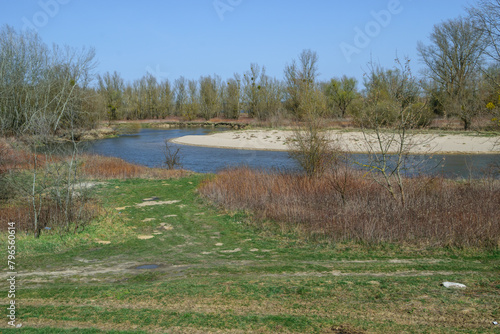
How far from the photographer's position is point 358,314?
5605mm

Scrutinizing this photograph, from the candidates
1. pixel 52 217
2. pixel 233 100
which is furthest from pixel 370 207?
pixel 233 100

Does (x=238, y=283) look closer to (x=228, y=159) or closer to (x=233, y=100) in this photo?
(x=228, y=159)

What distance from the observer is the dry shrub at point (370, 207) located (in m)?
9.52

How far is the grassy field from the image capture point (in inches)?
212

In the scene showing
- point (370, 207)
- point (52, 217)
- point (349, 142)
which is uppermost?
point (349, 142)

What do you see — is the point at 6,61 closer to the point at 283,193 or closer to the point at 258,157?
the point at 258,157

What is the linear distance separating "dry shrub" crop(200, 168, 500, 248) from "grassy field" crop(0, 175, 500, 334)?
1.36 ft

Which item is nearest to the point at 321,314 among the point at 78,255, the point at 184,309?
the point at 184,309

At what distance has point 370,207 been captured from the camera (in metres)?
11.4

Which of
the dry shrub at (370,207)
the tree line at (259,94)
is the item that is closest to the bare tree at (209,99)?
the tree line at (259,94)

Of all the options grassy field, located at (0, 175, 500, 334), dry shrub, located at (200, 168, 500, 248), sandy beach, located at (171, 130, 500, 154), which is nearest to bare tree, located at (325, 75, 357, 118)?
sandy beach, located at (171, 130, 500, 154)

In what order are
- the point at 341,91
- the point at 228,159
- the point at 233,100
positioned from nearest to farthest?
the point at 228,159
the point at 341,91
the point at 233,100

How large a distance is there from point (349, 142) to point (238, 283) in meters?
32.8

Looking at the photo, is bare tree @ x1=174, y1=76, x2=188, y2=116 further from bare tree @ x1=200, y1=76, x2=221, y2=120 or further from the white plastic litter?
the white plastic litter
